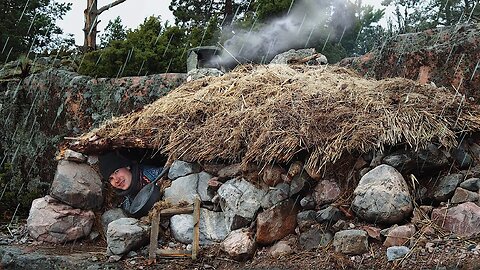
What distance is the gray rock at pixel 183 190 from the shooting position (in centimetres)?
527

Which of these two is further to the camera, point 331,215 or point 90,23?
point 90,23

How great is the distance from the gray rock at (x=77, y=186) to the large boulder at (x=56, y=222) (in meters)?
0.08

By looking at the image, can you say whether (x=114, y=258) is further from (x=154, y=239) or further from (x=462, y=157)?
(x=462, y=157)

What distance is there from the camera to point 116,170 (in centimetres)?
584

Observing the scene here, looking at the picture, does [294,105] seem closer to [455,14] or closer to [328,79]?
[328,79]

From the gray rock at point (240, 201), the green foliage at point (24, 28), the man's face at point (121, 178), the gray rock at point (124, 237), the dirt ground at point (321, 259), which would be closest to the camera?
the dirt ground at point (321, 259)

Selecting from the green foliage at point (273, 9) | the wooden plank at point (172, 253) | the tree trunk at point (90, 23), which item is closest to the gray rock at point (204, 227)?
the wooden plank at point (172, 253)

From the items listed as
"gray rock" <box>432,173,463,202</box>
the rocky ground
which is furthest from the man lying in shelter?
"gray rock" <box>432,173,463,202</box>

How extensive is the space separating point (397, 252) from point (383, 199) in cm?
41

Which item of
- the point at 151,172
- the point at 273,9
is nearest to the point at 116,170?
the point at 151,172

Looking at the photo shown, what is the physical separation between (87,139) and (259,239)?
2.20 meters

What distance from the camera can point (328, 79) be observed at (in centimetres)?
579

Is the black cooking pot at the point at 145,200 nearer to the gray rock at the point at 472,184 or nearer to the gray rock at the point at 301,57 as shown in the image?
the gray rock at the point at 301,57

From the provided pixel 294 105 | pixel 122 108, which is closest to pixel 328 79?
pixel 294 105
